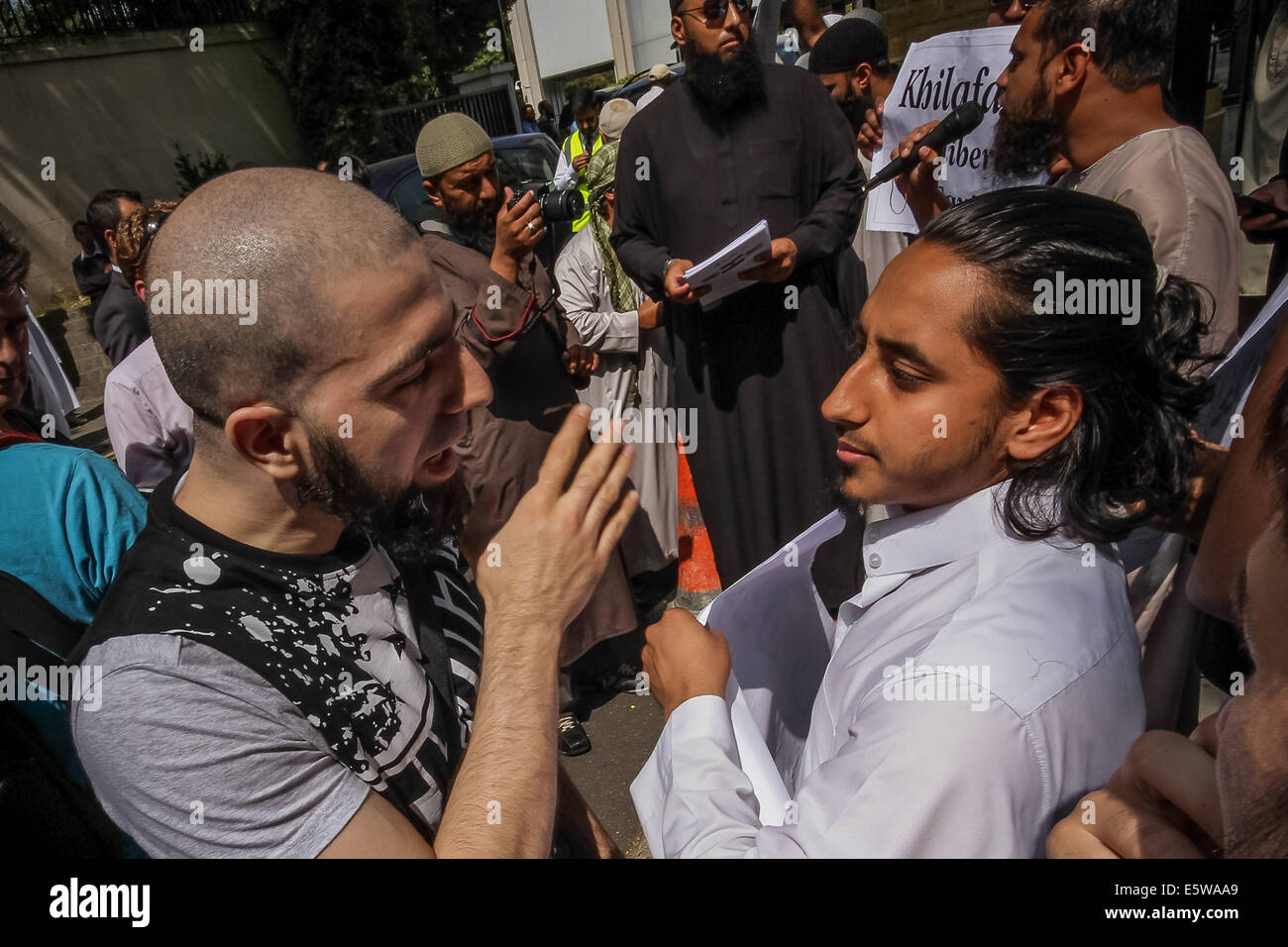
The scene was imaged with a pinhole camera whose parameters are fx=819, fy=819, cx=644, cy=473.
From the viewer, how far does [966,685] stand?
111cm

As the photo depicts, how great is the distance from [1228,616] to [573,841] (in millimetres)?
1243

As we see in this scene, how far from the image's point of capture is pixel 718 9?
10.9ft

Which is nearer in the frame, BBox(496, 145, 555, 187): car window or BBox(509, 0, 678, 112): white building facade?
BBox(496, 145, 555, 187): car window

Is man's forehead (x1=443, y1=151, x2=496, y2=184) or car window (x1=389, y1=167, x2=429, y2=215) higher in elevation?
man's forehead (x1=443, y1=151, x2=496, y2=184)

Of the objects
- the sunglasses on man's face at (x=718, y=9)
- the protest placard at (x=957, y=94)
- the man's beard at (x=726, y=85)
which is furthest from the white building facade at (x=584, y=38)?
the protest placard at (x=957, y=94)

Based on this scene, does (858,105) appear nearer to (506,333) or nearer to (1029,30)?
(1029,30)

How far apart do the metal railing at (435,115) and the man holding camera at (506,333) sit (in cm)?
1401

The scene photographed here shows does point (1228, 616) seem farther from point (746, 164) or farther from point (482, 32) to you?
point (482, 32)

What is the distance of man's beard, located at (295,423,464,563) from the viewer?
129 centimetres

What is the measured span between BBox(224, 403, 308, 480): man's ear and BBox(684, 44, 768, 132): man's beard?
261cm

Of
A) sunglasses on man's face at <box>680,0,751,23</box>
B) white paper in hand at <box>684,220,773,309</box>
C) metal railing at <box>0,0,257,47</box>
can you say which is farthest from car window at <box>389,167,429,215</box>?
metal railing at <box>0,0,257,47</box>

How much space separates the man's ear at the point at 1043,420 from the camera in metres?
1.38

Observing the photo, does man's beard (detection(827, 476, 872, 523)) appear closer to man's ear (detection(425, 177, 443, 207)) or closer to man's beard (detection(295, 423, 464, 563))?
man's beard (detection(295, 423, 464, 563))

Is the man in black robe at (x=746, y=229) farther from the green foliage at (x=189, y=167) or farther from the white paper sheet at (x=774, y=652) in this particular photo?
the green foliage at (x=189, y=167)
